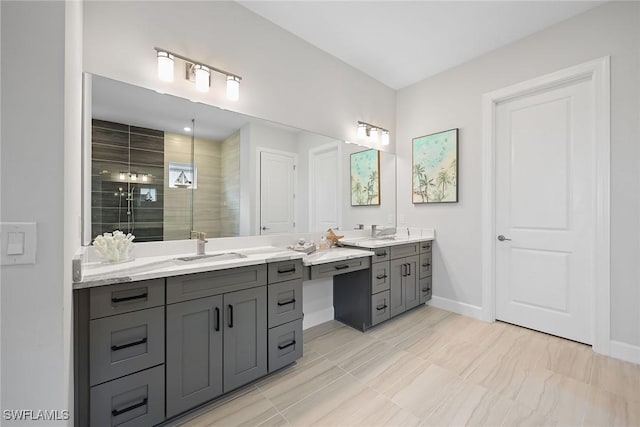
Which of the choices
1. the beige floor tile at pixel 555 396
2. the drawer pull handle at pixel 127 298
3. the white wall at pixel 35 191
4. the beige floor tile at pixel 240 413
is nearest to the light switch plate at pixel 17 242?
the white wall at pixel 35 191

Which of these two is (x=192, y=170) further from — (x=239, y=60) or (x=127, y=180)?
(x=239, y=60)

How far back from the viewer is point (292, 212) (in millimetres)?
2596

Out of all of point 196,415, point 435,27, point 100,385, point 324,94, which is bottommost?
point 196,415

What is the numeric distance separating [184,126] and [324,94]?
1.49m

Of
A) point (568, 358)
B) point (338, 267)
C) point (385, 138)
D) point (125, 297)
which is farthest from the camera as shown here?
point (385, 138)

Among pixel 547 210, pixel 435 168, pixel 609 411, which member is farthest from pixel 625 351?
pixel 435 168

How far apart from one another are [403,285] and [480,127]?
1.89 m

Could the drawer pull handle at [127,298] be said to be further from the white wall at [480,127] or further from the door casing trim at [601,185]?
the door casing trim at [601,185]

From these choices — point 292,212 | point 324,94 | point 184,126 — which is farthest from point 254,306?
point 324,94

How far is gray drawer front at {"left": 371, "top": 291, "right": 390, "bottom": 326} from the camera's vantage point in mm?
2602

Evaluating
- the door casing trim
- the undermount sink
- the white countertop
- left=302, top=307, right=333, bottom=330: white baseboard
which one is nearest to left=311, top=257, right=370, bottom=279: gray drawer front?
the white countertop

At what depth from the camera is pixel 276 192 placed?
8.14 ft

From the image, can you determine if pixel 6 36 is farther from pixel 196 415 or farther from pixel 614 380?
pixel 614 380

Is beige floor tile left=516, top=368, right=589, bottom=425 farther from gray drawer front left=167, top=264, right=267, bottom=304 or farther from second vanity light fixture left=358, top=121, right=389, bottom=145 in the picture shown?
second vanity light fixture left=358, top=121, right=389, bottom=145
